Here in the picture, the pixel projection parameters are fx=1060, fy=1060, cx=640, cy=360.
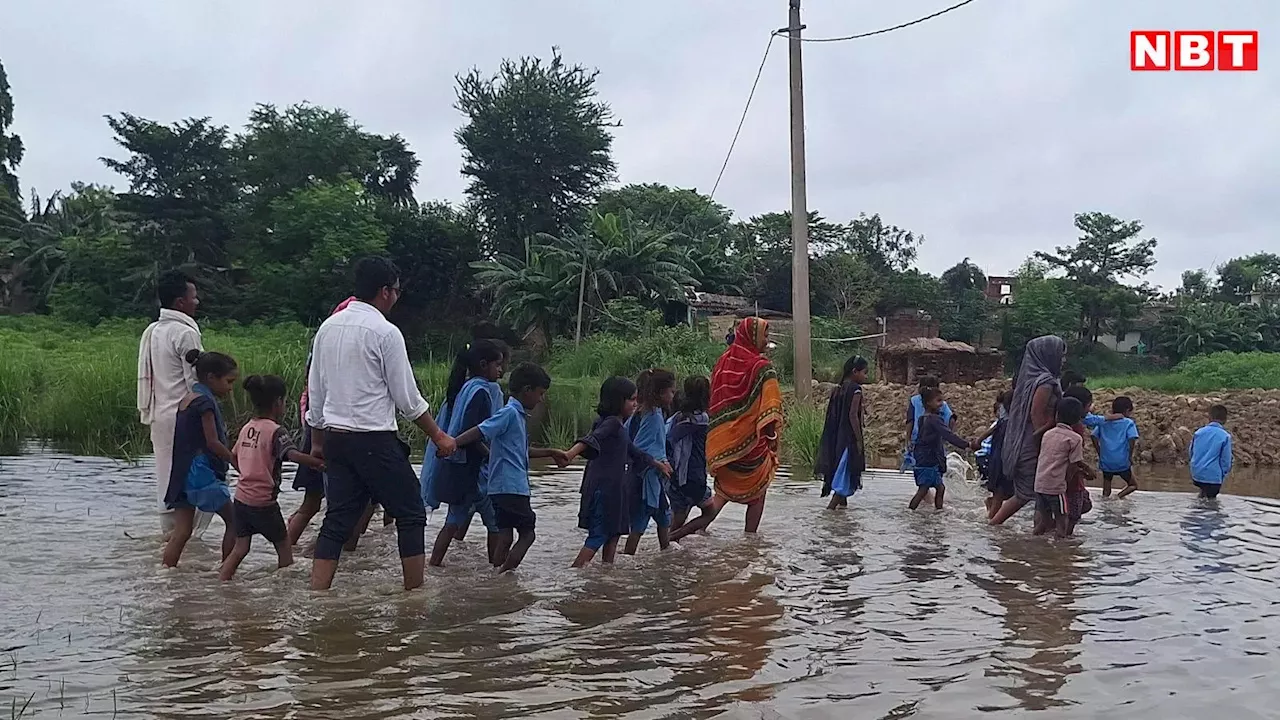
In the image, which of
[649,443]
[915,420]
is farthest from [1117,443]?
[649,443]

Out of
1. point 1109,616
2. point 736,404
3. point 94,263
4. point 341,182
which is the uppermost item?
point 341,182

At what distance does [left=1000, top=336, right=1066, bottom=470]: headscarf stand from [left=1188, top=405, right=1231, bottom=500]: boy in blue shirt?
3.28 metres

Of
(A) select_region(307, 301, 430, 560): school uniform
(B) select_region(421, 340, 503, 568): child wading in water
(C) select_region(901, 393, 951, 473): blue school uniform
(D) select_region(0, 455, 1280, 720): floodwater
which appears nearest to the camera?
(D) select_region(0, 455, 1280, 720): floodwater

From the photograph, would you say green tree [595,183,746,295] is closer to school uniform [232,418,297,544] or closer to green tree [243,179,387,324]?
green tree [243,179,387,324]

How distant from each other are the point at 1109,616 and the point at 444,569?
385 cm

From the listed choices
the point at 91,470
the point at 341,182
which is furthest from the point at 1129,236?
the point at 91,470

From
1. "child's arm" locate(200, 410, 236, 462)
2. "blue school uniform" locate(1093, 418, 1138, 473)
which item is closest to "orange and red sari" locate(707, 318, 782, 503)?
"child's arm" locate(200, 410, 236, 462)

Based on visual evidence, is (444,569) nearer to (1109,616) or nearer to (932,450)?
(1109,616)

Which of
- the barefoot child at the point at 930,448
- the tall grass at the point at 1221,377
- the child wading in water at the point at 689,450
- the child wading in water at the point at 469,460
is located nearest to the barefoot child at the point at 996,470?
the barefoot child at the point at 930,448

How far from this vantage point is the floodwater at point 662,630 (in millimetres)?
4180

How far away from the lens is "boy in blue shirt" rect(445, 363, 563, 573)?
6020 millimetres

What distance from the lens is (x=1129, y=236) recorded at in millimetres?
42344

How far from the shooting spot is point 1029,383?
8.34 meters

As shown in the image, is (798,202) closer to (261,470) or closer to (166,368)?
(166,368)
